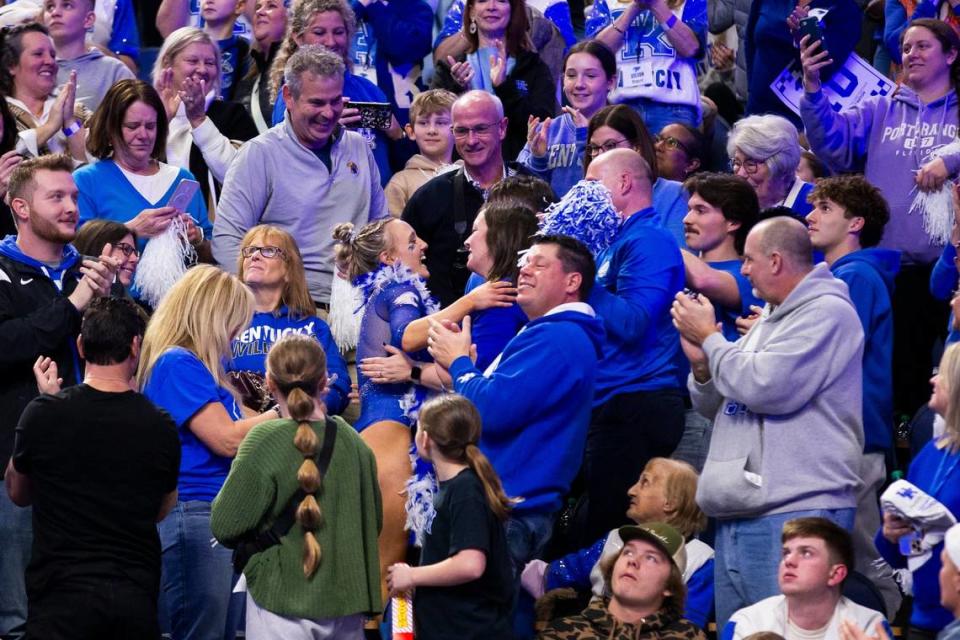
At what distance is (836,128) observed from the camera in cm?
865

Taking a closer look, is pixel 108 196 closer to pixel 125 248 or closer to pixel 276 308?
pixel 125 248

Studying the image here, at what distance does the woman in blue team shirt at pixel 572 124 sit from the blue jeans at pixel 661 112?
21.8 inches

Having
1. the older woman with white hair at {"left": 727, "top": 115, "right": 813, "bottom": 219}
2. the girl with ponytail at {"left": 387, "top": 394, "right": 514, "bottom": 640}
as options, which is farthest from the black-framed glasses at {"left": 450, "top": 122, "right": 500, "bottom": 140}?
the girl with ponytail at {"left": 387, "top": 394, "right": 514, "bottom": 640}

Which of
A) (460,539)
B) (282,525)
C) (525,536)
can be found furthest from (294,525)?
(525,536)

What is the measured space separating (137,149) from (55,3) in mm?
2042

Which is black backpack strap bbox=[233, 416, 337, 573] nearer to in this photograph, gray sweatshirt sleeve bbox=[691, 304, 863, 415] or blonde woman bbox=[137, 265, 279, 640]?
blonde woman bbox=[137, 265, 279, 640]

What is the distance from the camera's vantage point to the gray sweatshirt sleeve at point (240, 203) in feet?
26.5

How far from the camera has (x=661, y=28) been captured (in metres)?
9.63

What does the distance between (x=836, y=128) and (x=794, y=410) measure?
3.13 metres

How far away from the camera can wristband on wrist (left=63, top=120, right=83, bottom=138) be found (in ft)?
28.3

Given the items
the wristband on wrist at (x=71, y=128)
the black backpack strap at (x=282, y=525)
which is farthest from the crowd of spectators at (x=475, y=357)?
the wristband on wrist at (x=71, y=128)

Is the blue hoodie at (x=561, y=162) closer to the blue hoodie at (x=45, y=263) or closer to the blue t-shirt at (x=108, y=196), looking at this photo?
the blue t-shirt at (x=108, y=196)

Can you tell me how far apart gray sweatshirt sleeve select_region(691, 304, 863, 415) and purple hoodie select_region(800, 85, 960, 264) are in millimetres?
2423

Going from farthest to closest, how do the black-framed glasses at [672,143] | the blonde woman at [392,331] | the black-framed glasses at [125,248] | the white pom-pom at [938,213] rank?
1. the black-framed glasses at [672,143]
2. the white pom-pom at [938,213]
3. the black-framed glasses at [125,248]
4. the blonde woman at [392,331]
